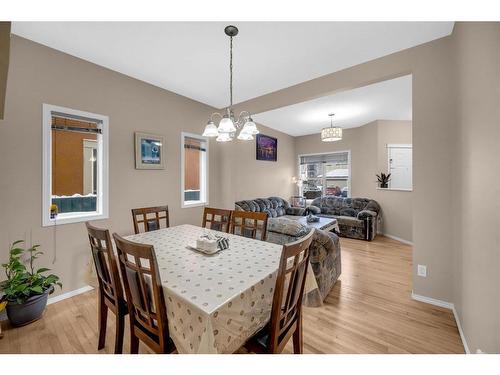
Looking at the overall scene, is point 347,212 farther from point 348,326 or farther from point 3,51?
Result: point 3,51

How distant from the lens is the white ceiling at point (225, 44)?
195 centimetres

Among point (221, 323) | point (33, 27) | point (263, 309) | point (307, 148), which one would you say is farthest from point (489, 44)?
point (307, 148)

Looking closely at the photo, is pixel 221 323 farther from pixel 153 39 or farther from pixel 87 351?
pixel 153 39

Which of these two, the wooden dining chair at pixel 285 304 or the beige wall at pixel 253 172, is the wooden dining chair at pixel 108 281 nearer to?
the wooden dining chair at pixel 285 304

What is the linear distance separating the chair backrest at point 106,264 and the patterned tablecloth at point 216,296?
0.97ft

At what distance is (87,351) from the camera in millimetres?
1637

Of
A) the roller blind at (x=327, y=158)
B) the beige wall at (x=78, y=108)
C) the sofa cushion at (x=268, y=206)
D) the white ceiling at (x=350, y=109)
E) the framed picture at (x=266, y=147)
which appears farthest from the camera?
the roller blind at (x=327, y=158)

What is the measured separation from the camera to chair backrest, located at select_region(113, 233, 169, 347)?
3.43 feet

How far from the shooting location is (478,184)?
141 centimetres

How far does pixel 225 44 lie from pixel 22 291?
9.85 ft

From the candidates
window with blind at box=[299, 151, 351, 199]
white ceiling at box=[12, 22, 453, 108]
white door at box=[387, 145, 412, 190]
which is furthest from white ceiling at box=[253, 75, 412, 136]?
white ceiling at box=[12, 22, 453, 108]

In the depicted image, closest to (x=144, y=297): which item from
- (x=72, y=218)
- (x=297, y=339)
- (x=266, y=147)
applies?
(x=297, y=339)

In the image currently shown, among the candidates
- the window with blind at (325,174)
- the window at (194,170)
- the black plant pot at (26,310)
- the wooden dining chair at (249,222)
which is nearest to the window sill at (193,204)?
the window at (194,170)

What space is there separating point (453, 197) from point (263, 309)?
7.06ft
